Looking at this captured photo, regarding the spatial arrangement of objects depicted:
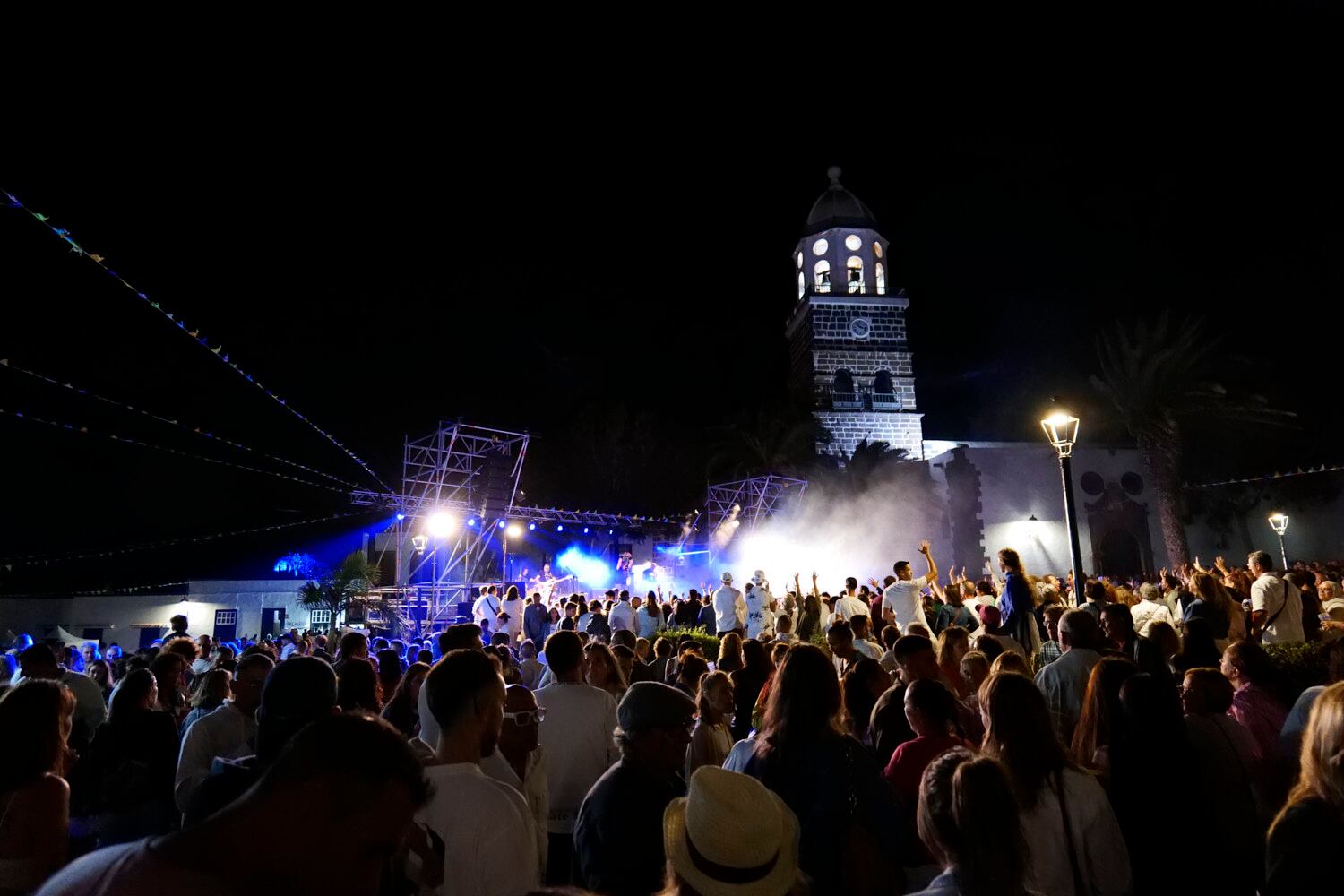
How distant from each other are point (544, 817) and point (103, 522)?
2982 centimetres

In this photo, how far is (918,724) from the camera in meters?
3.68

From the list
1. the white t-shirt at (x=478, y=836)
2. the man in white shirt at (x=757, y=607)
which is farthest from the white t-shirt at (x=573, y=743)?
the man in white shirt at (x=757, y=607)

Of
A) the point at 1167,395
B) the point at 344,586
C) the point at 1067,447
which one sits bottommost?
the point at 344,586

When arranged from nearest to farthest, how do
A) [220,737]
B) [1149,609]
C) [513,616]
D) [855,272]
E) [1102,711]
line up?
[1102,711] < [220,737] < [1149,609] < [513,616] < [855,272]

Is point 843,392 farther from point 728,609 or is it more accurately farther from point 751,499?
point 728,609

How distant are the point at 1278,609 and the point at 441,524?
18.2 m

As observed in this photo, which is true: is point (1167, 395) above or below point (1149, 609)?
above

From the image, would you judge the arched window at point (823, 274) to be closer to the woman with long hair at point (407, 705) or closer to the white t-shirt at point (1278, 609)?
the white t-shirt at point (1278, 609)

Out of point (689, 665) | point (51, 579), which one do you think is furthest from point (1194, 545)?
point (51, 579)

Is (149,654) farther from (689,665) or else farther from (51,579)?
(51,579)

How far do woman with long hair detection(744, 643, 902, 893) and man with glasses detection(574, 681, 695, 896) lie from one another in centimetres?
46

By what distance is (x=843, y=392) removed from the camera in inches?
1507

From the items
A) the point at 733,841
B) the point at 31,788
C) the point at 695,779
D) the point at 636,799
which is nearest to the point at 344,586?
the point at 31,788

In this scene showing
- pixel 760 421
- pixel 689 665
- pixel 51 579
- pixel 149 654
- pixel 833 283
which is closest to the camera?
pixel 689 665
